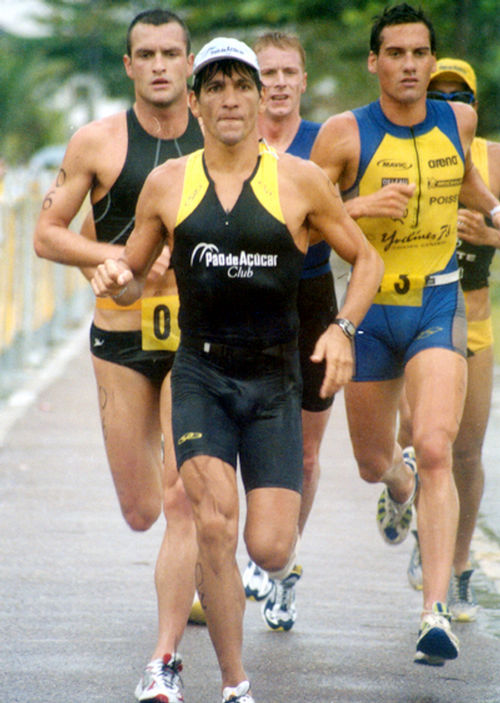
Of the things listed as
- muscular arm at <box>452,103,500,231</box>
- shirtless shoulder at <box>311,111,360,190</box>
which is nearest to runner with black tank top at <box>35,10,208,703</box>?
shirtless shoulder at <box>311,111,360,190</box>

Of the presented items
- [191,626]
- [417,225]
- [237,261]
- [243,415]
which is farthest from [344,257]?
[191,626]

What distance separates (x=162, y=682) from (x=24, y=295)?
12.4 meters

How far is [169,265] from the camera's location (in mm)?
6070

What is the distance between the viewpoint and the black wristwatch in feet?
17.6

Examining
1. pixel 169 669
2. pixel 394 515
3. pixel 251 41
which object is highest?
pixel 169 669

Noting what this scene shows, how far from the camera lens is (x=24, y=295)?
17.3 m

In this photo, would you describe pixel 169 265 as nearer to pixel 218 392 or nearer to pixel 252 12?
pixel 218 392

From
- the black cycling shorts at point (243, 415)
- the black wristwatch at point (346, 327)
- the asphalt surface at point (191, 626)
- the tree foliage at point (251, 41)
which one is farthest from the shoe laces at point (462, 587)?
the tree foliage at point (251, 41)

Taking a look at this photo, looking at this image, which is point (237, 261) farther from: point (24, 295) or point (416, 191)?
point (24, 295)

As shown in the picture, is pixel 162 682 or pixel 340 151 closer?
pixel 162 682

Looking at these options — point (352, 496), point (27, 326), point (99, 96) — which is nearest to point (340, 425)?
point (352, 496)

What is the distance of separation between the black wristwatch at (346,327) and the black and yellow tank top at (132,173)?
1.27 m

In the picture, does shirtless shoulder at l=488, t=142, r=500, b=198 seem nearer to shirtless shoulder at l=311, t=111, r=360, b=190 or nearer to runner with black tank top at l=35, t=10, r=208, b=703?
shirtless shoulder at l=311, t=111, r=360, b=190

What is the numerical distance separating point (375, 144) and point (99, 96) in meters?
66.5
